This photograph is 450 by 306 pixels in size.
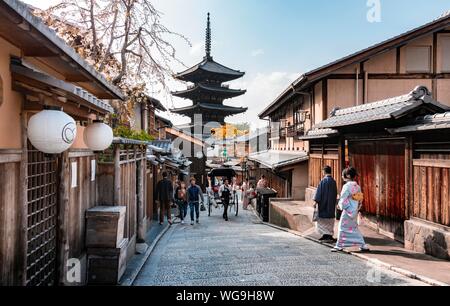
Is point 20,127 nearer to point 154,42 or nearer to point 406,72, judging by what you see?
point 154,42

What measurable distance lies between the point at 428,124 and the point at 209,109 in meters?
34.8

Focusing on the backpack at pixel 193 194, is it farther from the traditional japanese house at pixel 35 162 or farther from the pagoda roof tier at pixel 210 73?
the pagoda roof tier at pixel 210 73

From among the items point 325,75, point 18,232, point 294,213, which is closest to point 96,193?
point 18,232

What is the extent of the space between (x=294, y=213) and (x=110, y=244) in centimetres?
822

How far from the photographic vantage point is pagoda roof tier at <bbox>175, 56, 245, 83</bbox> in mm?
40094

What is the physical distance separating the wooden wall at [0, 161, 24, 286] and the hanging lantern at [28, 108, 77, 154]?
387mm

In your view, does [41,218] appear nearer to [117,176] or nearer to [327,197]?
[117,176]

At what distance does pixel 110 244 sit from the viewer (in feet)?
20.4

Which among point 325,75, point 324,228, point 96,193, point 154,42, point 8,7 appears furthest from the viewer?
point 325,75

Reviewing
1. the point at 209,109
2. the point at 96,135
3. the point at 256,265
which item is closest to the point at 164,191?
the point at 256,265

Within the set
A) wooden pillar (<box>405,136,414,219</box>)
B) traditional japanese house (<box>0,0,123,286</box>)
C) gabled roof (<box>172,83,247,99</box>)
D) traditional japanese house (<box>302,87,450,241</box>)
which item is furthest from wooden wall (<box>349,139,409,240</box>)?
gabled roof (<box>172,83,247,99</box>)

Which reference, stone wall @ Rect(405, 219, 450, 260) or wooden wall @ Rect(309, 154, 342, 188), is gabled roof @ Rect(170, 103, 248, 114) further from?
stone wall @ Rect(405, 219, 450, 260)

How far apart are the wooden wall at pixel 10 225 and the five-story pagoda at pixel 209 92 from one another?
3671 cm

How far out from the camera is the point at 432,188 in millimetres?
7617
